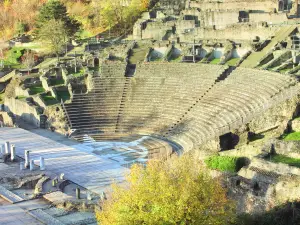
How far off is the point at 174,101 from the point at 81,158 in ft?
29.8

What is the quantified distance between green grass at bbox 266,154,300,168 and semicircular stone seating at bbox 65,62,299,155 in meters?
7.15

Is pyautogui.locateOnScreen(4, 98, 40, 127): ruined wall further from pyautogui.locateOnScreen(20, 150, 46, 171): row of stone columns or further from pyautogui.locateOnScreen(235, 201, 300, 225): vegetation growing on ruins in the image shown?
pyautogui.locateOnScreen(235, 201, 300, 225): vegetation growing on ruins

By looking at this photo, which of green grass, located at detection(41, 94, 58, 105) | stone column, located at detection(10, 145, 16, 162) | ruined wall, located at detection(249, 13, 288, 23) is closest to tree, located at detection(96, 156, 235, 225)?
stone column, located at detection(10, 145, 16, 162)

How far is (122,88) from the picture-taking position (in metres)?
45.9

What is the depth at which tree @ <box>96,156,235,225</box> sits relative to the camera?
19.8 m

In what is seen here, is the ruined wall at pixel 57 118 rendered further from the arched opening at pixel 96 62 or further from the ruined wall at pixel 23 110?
the arched opening at pixel 96 62

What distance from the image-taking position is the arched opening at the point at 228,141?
33.4 m

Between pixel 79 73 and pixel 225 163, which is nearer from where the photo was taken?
pixel 225 163

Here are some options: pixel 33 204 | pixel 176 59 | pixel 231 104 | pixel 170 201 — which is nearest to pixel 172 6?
pixel 176 59

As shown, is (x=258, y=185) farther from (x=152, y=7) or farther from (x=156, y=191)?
(x=152, y=7)

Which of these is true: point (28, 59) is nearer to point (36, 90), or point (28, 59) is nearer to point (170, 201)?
point (36, 90)

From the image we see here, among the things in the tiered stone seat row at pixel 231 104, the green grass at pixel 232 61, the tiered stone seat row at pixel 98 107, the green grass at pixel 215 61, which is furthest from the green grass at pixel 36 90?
the green grass at pixel 232 61

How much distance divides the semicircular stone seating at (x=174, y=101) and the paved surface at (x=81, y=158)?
2303mm

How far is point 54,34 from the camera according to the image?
62.4m
